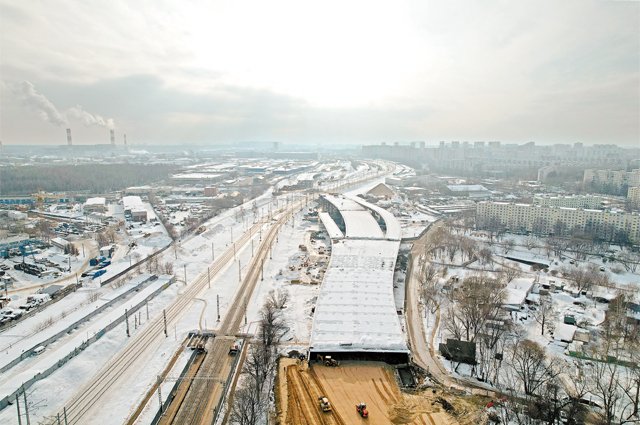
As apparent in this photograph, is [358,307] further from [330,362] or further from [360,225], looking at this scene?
[360,225]

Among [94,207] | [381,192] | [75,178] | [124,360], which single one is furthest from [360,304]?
[75,178]

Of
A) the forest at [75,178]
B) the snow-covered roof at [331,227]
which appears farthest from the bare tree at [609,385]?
the forest at [75,178]

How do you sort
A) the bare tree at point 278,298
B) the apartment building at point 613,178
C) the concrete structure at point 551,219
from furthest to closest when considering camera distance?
the apartment building at point 613,178
the concrete structure at point 551,219
the bare tree at point 278,298

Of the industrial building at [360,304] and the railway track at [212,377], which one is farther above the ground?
the industrial building at [360,304]

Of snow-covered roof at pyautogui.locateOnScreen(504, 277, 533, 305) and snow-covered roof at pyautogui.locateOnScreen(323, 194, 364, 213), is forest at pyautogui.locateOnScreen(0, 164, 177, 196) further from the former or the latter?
snow-covered roof at pyautogui.locateOnScreen(504, 277, 533, 305)

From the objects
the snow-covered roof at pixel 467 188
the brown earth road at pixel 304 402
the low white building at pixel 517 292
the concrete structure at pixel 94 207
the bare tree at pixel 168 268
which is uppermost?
the snow-covered roof at pixel 467 188

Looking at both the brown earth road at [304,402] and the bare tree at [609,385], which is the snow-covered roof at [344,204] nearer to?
the bare tree at [609,385]
